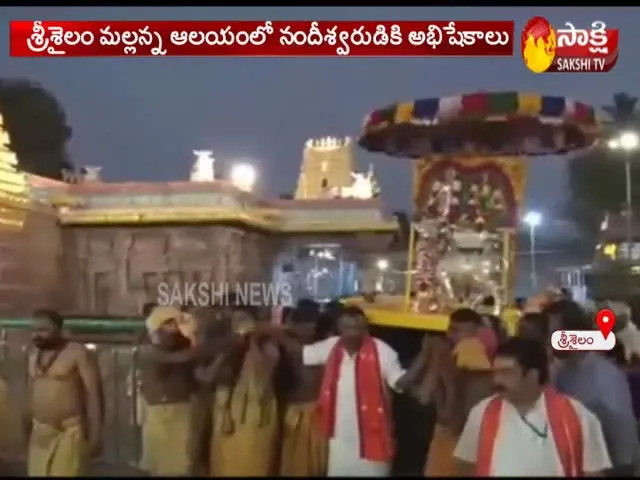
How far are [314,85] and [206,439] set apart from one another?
3.06 ft

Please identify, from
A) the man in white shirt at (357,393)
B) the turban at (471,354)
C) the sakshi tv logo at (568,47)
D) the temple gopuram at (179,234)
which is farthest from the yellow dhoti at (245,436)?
the sakshi tv logo at (568,47)

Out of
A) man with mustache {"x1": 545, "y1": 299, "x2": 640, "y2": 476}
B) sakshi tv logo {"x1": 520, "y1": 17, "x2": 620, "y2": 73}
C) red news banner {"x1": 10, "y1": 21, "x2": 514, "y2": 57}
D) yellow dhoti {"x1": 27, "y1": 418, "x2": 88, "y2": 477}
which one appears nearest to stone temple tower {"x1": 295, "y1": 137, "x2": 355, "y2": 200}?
red news banner {"x1": 10, "y1": 21, "x2": 514, "y2": 57}

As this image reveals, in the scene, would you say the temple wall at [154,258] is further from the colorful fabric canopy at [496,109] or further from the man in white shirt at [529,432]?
the man in white shirt at [529,432]

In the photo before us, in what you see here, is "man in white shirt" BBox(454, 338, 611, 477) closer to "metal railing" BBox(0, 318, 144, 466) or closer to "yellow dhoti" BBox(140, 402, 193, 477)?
"yellow dhoti" BBox(140, 402, 193, 477)

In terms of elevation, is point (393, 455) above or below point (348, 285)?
below

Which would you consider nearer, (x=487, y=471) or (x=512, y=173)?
(x=487, y=471)

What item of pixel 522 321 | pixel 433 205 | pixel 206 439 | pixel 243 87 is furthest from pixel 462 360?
pixel 243 87

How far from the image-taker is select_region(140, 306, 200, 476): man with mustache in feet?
9.13

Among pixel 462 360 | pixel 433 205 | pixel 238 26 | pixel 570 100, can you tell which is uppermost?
pixel 238 26

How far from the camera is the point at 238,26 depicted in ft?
9.34

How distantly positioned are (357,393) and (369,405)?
1.6 inches

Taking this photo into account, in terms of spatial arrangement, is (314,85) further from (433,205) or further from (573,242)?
(573,242)

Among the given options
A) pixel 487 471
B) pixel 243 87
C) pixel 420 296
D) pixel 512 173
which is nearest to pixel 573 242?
pixel 512 173

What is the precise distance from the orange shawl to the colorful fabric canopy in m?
0.68
